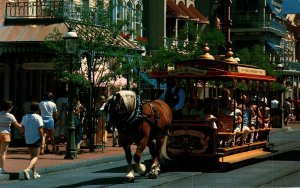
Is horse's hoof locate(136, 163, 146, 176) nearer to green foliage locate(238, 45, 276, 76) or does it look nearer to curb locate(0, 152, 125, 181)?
curb locate(0, 152, 125, 181)

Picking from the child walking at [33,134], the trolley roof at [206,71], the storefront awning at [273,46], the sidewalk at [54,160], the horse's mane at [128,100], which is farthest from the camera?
the storefront awning at [273,46]

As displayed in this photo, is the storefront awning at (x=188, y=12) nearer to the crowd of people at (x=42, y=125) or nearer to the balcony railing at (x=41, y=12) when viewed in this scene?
the crowd of people at (x=42, y=125)

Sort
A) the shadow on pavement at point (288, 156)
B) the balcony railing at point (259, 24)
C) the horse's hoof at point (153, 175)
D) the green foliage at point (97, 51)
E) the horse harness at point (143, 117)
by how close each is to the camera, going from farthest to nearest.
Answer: the balcony railing at point (259, 24)
the green foliage at point (97, 51)
the shadow on pavement at point (288, 156)
the horse's hoof at point (153, 175)
the horse harness at point (143, 117)

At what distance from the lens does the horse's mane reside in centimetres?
1580

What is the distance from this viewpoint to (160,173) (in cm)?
1792

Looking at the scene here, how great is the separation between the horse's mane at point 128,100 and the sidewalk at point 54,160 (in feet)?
10.8

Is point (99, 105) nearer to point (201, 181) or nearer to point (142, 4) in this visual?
point (201, 181)

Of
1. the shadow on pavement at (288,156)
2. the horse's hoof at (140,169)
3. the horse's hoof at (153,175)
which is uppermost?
the horse's hoof at (140,169)

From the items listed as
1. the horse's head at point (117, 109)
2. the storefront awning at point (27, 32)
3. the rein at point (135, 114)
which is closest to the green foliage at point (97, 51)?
the storefront awning at point (27, 32)

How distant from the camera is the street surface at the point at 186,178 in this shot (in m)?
15.8

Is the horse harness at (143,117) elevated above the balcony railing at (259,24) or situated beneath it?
situated beneath

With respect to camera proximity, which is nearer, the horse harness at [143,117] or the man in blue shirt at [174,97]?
the horse harness at [143,117]

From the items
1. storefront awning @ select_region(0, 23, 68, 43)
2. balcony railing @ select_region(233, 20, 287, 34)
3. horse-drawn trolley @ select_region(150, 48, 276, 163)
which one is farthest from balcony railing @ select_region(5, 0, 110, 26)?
balcony railing @ select_region(233, 20, 287, 34)

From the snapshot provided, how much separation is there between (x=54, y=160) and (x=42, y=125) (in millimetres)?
4355
